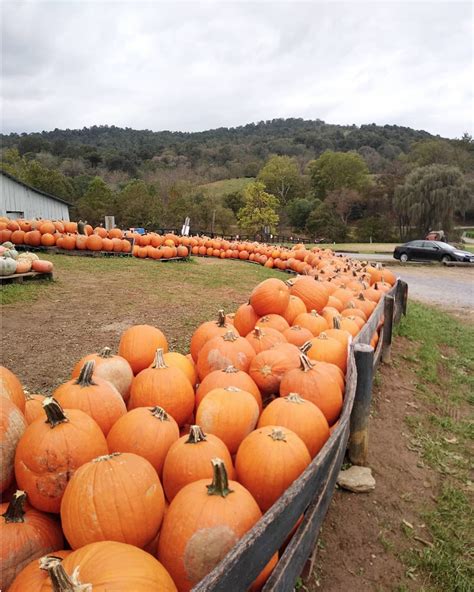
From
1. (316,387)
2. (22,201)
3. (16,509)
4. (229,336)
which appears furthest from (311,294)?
(22,201)

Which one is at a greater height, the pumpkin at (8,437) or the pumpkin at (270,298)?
the pumpkin at (270,298)

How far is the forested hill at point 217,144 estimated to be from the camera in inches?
3317

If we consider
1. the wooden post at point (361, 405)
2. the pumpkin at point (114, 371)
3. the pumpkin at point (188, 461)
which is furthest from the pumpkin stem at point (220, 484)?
the wooden post at point (361, 405)

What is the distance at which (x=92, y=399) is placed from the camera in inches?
75.9

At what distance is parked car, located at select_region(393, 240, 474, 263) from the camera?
21.9m

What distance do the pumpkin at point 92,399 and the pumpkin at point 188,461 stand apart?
15.8 inches

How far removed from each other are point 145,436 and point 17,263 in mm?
8150

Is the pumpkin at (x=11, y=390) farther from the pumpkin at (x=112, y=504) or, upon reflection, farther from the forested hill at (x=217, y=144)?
the forested hill at (x=217, y=144)

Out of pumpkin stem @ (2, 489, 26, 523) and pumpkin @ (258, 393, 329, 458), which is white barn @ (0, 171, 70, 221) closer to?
pumpkin @ (258, 393, 329, 458)

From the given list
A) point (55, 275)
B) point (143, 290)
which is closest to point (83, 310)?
point (143, 290)

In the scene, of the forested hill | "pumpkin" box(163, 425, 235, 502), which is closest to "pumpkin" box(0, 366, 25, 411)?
"pumpkin" box(163, 425, 235, 502)

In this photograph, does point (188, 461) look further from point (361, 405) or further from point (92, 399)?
point (361, 405)

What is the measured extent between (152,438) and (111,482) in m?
0.38

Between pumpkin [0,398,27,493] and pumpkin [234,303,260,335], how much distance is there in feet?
6.97
